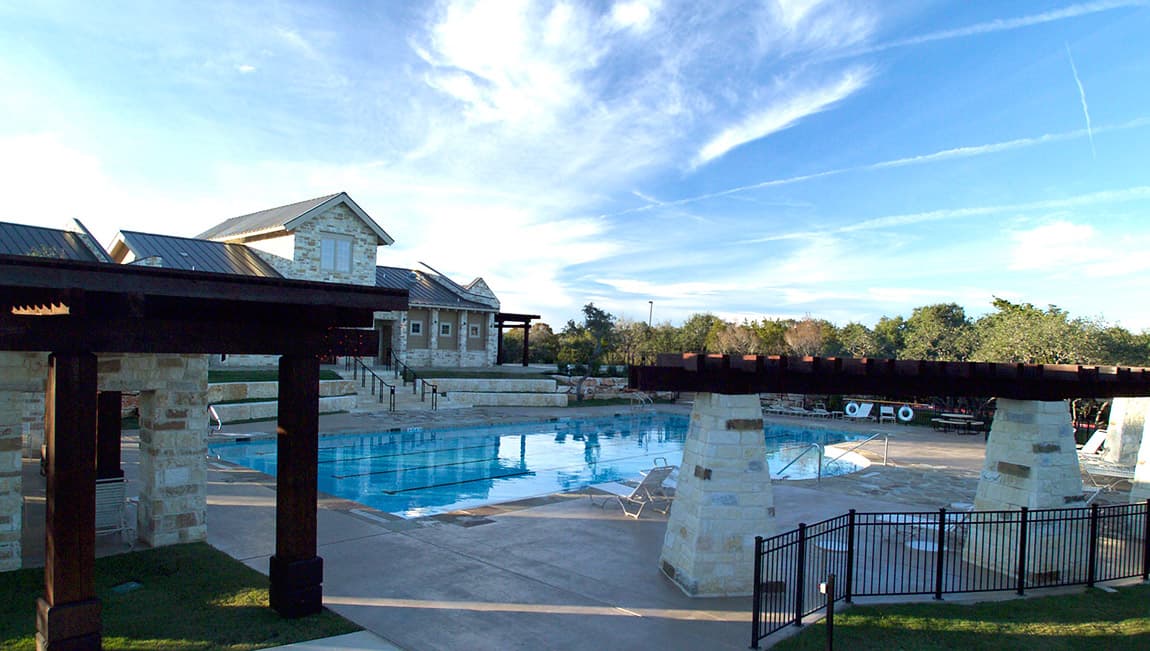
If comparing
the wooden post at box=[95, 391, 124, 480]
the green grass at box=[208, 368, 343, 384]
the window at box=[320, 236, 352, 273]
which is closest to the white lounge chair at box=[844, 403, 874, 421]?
the green grass at box=[208, 368, 343, 384]

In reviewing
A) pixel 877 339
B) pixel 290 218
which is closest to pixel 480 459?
pixel 290 218

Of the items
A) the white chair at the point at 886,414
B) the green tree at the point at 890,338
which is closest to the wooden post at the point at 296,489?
the white chair at the point at 886,414

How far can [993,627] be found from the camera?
6.77m

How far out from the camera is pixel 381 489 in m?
14.3

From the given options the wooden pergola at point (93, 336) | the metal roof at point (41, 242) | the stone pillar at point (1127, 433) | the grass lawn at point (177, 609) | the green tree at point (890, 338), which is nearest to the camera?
the wooden pergola at point (93, 336)

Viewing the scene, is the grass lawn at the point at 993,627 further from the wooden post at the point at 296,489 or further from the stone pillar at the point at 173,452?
the stone pillar at the point at 173,452

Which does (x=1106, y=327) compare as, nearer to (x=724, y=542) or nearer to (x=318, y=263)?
(x=724, y=542)

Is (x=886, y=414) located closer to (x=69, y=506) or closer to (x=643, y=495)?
(x=643, y=495)

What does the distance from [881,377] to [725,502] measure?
2.73 m

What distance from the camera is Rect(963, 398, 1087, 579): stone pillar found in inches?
347

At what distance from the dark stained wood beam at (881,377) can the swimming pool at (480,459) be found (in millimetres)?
6417

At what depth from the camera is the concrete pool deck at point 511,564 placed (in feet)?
20.5

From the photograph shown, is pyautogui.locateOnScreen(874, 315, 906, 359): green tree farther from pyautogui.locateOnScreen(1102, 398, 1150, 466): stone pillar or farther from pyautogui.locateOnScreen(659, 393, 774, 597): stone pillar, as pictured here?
pyautogui.locateOnScreen(659, 393, 774, 597): stone pillar

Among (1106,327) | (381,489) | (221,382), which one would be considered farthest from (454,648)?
(1106,327)
